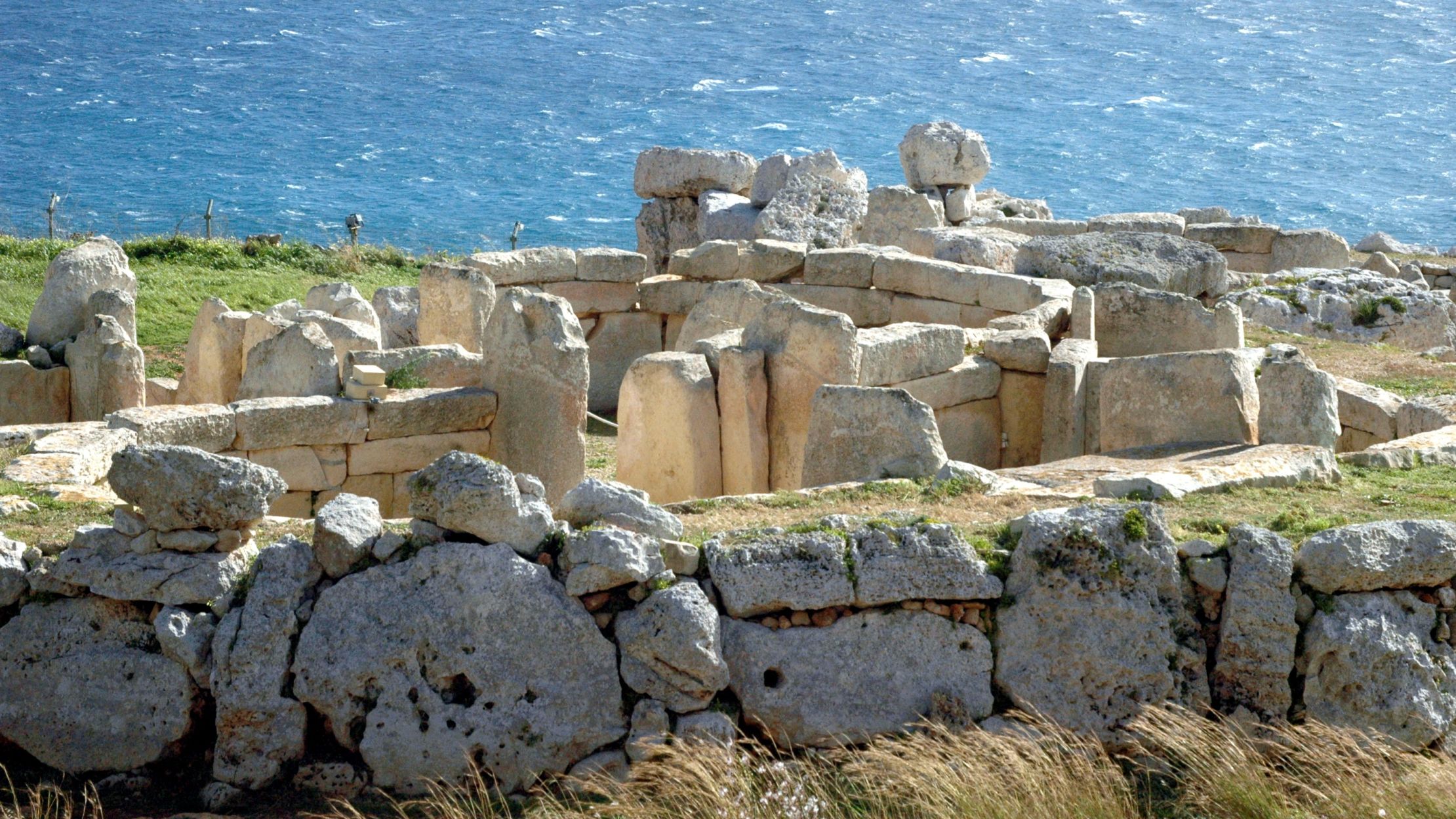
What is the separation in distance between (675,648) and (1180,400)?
A: 14.3ft

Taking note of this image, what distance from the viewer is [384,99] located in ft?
250

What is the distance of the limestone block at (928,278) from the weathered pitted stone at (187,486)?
918 cm

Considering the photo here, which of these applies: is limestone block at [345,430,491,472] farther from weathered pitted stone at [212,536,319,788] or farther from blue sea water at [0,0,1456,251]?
blue sea water at [0,0,1456,251]

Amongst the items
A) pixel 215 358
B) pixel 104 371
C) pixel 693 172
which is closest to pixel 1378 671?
pixel 215 358

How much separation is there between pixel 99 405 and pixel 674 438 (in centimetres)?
530

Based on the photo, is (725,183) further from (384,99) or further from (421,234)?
(384,99)

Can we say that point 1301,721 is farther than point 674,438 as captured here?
No

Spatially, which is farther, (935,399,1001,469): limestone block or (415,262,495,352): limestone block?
(415,262,495,352): limestone block

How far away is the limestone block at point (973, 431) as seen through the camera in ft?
37.1

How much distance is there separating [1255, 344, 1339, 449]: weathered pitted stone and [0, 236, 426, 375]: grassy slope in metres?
10.3

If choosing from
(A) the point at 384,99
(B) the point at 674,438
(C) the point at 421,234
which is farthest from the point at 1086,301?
(A) the point at 384,99

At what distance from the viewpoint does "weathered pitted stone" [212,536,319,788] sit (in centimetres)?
627

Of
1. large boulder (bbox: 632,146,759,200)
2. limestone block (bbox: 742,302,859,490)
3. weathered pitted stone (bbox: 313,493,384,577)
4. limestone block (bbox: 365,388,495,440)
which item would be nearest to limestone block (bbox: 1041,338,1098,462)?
limestone block (bbox: 742,302,859,490)

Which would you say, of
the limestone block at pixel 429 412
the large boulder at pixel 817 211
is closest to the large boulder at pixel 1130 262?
the large boulder at pixel 817 211
